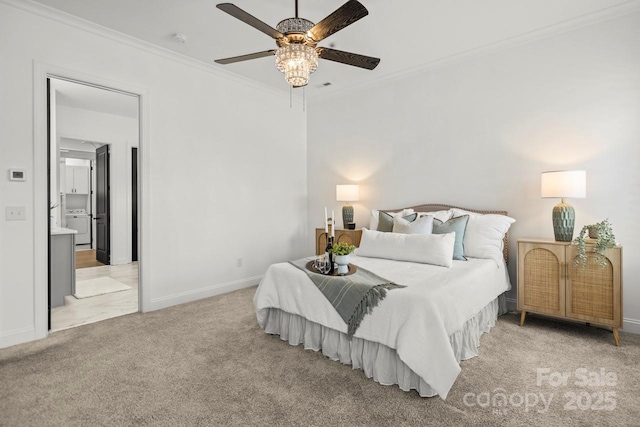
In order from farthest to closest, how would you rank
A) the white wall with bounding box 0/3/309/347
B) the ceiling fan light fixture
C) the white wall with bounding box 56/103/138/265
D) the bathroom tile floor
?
the white wall with bounding box 56/103/138/265 → the bathroom tile floor → the white wall with bounding box 0/3/309/347 → the ceiling fan light fixture

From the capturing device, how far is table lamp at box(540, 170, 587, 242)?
2.89 metres

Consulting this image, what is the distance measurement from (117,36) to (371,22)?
8.17 ft

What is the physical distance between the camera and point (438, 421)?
1.76 metres

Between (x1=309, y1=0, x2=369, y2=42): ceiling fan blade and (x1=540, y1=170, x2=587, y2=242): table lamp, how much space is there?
7.37 feet

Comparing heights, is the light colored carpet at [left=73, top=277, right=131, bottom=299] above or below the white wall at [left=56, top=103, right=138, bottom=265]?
below

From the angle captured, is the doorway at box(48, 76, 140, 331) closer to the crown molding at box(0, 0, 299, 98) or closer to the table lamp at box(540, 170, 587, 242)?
the crown molding at box(0, 0, 299, 98)

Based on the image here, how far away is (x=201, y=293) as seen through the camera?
4.08 meters

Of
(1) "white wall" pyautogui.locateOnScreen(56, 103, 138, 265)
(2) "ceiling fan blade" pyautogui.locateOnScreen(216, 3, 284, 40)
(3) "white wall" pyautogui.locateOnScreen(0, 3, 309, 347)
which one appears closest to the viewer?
(2) "ceiling fan blade" pyautogui.locateOnScreen(216, 3, 284, 40)

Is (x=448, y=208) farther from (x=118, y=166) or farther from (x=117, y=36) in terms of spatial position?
(x=118, y=166)

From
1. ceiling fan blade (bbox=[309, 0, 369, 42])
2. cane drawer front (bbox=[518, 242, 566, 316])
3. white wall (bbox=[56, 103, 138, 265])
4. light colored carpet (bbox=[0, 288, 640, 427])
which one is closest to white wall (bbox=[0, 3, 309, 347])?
light colored carpet (bbox=[0, 288, 640, 427])

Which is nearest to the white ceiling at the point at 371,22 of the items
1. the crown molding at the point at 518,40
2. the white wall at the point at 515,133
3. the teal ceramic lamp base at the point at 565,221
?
the crown molding at the point at 518,40

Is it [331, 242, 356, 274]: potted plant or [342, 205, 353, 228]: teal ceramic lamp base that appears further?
[342, 205, 353, 228]: teal ceramic lamp base

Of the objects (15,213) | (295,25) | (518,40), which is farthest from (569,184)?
(15,213)

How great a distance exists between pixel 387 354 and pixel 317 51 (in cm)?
216
